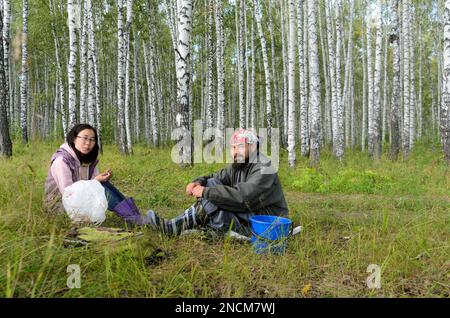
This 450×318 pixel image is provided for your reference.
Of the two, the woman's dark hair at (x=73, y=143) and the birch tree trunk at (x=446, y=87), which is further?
the birch tree trunk at (x=446, y=87)

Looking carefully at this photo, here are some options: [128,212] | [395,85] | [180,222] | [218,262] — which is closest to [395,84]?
[395,85]

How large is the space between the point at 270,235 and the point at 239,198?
49cm

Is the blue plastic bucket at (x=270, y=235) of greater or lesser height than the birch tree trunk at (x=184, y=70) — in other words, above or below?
below

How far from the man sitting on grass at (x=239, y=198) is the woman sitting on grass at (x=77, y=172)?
0.38 m

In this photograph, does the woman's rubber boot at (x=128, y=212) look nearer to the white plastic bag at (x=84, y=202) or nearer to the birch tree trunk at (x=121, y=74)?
the white plastic bag at (x=84, y=202)

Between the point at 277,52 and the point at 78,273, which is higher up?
the point at 277,52

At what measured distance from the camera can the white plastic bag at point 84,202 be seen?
10.7ft

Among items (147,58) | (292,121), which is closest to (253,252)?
(292,121)

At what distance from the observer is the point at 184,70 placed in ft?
27.1

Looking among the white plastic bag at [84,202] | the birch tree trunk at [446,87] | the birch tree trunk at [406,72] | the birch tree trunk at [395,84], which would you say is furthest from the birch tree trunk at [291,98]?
the white plastic bag at [84,202]

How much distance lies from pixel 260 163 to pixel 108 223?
1809 millimetres
